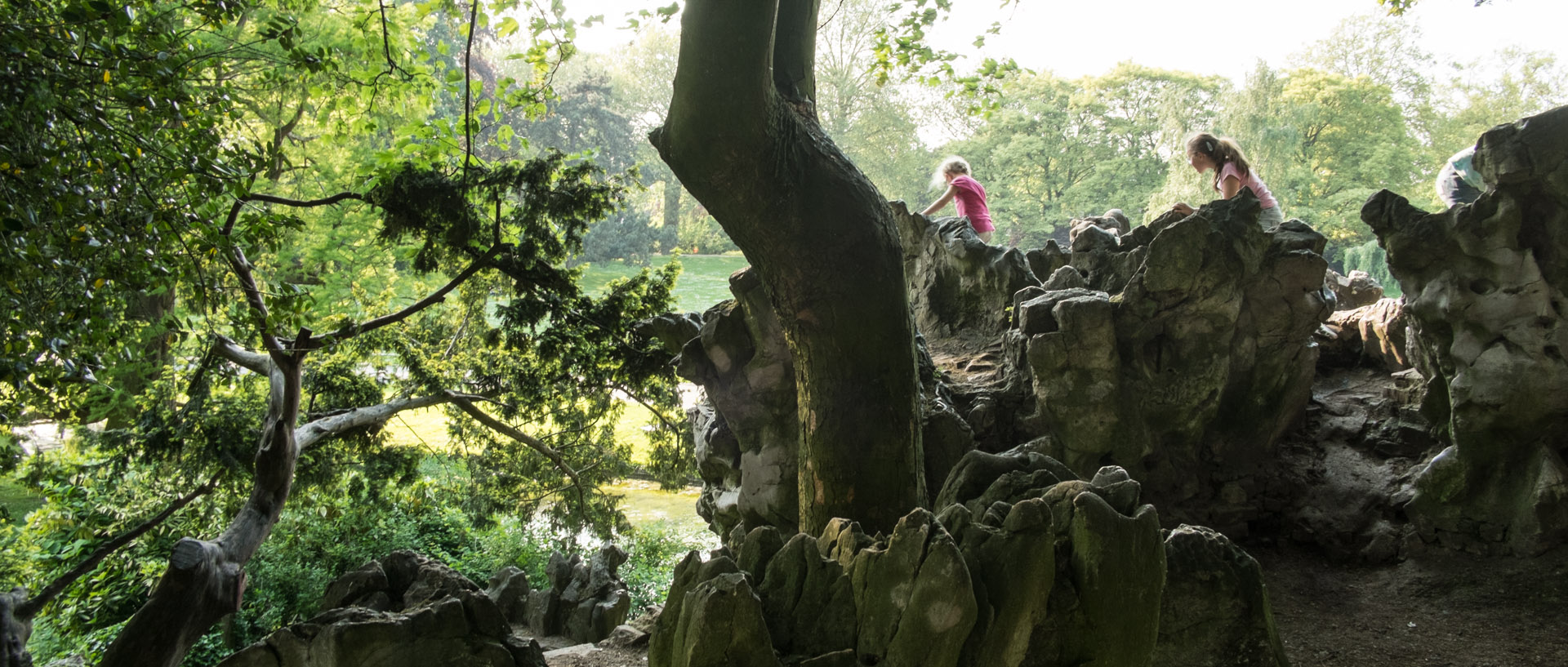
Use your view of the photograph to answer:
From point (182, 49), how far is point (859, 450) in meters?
4.10

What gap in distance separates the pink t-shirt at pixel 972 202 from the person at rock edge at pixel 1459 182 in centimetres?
314

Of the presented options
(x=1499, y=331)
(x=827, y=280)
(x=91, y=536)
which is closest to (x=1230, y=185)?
(x=1499, y=331)

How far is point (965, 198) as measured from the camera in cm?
759

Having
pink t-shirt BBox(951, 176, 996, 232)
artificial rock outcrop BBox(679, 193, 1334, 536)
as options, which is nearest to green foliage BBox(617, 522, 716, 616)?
artificial rock outcrop BBox(679, 193, 1334, 536)

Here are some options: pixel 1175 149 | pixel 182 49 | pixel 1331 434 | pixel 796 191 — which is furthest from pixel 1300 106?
pixel 182 49

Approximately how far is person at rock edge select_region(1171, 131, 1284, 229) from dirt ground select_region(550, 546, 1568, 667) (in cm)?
235

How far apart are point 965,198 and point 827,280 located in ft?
13.2

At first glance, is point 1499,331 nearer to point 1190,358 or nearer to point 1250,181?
point 1190,358

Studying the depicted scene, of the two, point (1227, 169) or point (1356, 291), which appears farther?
point (1356, 291)

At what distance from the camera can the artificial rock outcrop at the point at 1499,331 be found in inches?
181

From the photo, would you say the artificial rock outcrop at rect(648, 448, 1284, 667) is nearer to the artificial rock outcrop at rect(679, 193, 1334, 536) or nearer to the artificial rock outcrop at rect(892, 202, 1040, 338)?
the artificial rock outcrop at rect(679, 193, 1334, 536)

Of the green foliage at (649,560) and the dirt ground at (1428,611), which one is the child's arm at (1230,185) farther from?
the green foliage at (649,560)

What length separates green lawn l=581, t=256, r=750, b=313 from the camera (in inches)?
747

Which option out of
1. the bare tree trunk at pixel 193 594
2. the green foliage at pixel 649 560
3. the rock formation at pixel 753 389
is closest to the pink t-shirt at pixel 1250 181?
the rock formation at pixel 753 389
